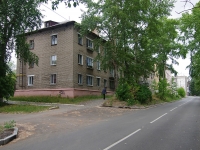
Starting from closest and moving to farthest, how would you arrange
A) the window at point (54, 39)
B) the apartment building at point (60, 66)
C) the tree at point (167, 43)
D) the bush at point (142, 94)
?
1. the bush at point (142, 94)
2. the apartment building at point (60, 66)
3. the window at point (54, 39)
4. the tree at point (167, 43)

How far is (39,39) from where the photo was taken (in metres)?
34.0

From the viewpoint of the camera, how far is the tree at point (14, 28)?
2141 cm

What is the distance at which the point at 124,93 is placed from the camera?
25281 mm

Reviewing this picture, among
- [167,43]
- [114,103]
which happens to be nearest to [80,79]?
[114,103]

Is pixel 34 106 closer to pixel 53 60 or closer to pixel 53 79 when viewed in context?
pixel 53 79

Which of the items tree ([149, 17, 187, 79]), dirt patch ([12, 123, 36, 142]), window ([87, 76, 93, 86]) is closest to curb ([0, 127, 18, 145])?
dirt patch ([12, 123, 36, 142])

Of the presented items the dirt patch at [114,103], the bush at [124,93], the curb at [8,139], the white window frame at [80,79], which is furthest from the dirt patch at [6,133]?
the white window frame at [80,79]

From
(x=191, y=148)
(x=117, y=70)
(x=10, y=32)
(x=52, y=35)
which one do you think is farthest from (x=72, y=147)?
(x=52, y=35)

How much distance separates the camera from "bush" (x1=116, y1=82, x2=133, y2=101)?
979 inches

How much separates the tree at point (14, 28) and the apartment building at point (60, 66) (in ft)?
18.2

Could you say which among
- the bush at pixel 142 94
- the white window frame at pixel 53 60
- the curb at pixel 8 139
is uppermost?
the white window frame at pixel 53 60

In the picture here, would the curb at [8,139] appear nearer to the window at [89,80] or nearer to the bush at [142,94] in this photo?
the bush at [142,94]

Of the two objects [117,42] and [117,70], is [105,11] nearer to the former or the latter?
[117,42]

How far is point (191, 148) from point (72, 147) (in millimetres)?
3451
